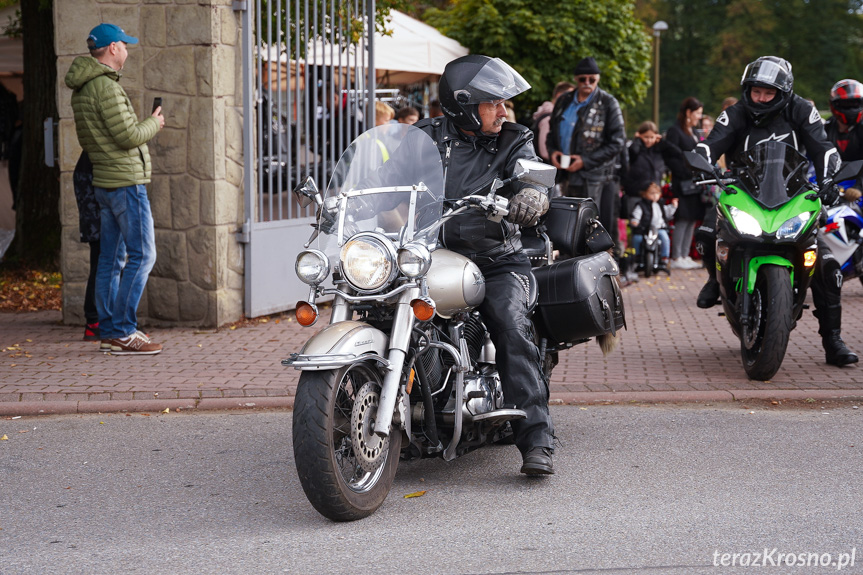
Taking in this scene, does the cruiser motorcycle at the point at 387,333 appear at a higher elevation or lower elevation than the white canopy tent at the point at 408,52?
lower

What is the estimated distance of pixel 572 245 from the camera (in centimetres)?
565

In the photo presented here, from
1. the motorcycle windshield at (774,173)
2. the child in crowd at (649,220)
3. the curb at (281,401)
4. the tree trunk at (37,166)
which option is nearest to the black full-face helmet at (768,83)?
the motorcycle windshield at (774,173)

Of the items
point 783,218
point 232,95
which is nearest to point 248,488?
point 783,218

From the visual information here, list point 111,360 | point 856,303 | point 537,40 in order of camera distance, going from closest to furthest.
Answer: point 111,360 → point 856,303 → point 537,40

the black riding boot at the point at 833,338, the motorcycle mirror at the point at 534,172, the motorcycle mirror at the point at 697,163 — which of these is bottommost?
the black riding boot at the point at 833,338

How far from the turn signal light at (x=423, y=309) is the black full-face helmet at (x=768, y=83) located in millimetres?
3648

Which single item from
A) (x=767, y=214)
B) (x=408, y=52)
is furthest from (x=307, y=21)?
(x=408, y=52)

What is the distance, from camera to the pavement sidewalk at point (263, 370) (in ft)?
21.7

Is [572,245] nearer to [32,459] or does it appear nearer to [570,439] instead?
[570,439]

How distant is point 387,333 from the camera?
4617 millimetres

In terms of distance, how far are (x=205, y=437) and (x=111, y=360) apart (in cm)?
207

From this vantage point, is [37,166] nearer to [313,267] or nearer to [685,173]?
[685,173]

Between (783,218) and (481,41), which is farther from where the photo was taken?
(481,41)

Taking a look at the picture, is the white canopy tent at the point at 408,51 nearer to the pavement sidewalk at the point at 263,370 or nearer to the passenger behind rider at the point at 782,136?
the pavement sidewalk at the point at 263,370
